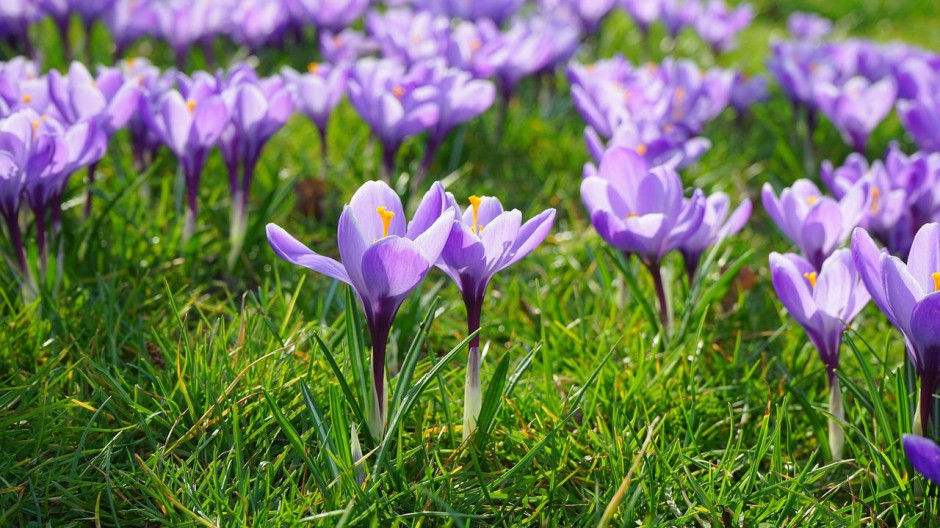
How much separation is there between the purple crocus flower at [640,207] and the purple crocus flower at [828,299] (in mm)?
259

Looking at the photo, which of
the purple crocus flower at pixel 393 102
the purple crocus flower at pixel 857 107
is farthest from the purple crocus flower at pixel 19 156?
the purple crocus flower at pixel 857 107

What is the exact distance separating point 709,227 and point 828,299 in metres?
0.38

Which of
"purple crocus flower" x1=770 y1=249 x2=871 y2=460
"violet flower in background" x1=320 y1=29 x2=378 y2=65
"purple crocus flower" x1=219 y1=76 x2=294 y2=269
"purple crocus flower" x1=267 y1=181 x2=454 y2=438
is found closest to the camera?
"purple crocus flower" x1=267 y1=181 x2=454 y2=438

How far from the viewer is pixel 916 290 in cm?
149

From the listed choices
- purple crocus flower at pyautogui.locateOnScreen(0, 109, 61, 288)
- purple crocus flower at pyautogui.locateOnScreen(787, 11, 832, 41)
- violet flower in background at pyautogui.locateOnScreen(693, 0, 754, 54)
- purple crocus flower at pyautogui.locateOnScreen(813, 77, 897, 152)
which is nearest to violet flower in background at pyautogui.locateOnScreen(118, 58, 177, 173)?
purple crocus flower at pyautogui.locateOnScreen(0, 109, 61, 288)

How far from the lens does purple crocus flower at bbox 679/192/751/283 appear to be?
6.77ft

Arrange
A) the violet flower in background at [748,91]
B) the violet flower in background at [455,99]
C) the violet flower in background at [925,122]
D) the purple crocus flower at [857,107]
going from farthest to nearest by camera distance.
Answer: the violet flower in background at [748,91] < the purple crocus flower at [857,107] < the violet flower in background at [925,122] < the violet flower in background at [455,99]

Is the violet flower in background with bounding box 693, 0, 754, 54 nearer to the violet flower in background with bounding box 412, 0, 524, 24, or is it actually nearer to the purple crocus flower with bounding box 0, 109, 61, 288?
the violet flower in background with bounding box 412, 0, 524, 24

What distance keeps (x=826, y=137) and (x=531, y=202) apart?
1.78 meters

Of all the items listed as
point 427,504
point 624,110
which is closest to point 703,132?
point 624,110

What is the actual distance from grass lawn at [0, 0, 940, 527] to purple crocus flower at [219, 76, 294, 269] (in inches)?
2.5

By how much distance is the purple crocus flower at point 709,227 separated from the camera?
2064 millimetres

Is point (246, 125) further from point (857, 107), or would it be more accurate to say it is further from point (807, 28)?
point (807, 28)

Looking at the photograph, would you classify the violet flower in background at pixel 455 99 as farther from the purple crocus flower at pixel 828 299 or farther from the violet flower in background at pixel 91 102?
the purple crocus flower at pixel 828 299
